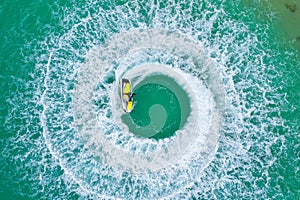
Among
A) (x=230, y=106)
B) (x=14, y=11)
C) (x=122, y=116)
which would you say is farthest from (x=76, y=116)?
(x=230, y=106)

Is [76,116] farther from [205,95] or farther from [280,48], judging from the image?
[280,48]

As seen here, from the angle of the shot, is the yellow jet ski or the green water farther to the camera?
the green water

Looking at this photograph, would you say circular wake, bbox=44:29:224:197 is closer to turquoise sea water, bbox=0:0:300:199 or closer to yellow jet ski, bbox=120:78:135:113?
turquoise sea water, bbox=0:0:300:199

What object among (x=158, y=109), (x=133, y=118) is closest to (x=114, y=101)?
(x=133, y=118)

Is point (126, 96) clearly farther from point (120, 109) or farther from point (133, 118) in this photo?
point (133, 118)

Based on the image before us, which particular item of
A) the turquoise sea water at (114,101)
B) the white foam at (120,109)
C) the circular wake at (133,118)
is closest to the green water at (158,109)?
the circular wake at (133,118)

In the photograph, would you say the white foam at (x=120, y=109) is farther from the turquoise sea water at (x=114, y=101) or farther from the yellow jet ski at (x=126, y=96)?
the yellow jet ski at (x=126, y=96)

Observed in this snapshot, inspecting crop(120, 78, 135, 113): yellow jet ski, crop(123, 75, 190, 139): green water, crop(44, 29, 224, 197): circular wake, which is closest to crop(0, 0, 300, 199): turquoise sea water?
crop(44, 29, 224, 197): circular wake
